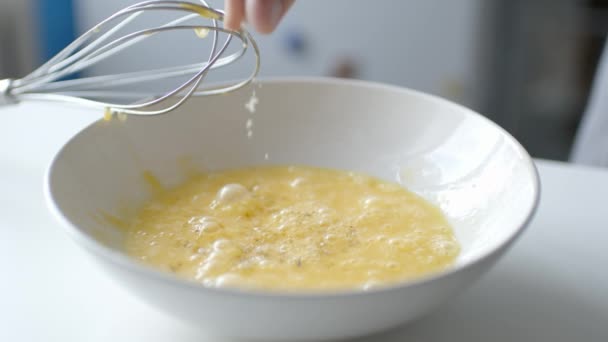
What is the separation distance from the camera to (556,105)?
2.08 m

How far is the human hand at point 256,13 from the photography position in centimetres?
68

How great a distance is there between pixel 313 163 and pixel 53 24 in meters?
1.53

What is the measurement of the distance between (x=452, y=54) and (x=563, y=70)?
337mm

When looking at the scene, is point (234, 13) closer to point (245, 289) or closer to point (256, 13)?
point (256, 13)

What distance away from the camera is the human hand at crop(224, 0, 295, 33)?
2.22ft

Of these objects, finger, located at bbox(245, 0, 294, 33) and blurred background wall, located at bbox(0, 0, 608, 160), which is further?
blurred background wall, located at bbox(0, 0, 608, 160)

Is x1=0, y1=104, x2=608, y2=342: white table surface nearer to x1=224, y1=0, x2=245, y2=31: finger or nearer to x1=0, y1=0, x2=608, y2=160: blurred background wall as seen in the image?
x1=224, y1=0, x2=245, y2=31: finger

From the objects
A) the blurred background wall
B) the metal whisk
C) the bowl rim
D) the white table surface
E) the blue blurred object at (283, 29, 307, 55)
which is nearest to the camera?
the bowl rim

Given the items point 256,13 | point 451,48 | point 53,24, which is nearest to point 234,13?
point 256,13

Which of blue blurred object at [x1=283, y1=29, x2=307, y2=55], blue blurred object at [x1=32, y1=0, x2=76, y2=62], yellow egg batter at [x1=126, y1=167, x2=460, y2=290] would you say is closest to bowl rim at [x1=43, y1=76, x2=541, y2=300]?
yellow egg batter at [x1=126, y1=167, x2=460, y2=290]

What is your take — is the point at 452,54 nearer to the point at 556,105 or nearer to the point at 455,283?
the point at 556,105

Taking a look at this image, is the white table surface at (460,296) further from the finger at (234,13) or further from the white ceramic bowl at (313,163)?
the finger at (234,13)

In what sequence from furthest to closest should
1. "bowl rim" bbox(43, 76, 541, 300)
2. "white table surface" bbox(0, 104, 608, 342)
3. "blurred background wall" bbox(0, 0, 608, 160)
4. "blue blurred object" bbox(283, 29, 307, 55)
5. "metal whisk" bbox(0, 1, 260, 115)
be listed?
"blue blurred object" bbox(283, 29, 307, 55) < "blurred background wall" bbox(0, 0, 608, 160) < "metal whisk" bbox(0, 1, 260, 115) < "white table surface" bbox(0, 104, 608, 342) < "bowl rim" bbox(43, 76, 541, 300)

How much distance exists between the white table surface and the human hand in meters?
0.28
